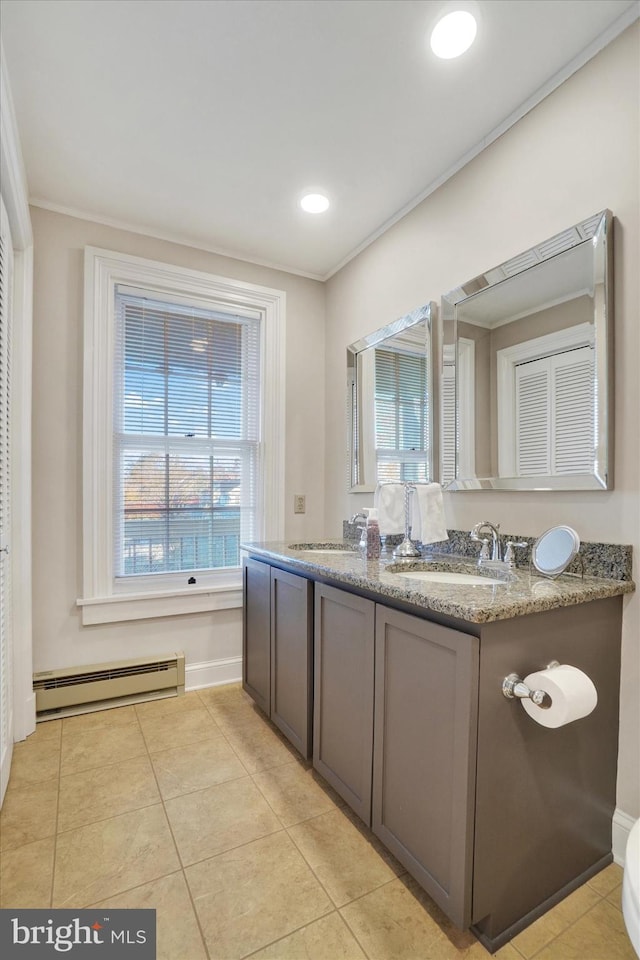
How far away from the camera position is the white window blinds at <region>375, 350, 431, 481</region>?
2261mm

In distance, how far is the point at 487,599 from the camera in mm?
1175

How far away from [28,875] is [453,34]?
9.36 feet

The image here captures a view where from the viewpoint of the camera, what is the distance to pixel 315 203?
2322 millimetres

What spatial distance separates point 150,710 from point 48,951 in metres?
1.31

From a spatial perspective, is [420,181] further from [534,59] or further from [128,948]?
[128,948]

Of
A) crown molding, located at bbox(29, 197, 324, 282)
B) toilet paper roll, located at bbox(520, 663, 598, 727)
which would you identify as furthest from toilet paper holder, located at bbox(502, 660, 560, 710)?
crown molding, located at bbox(29, 197, 324, 282)

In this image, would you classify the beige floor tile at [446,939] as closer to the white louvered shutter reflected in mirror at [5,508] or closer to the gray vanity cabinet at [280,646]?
the gray vanity cabinet at [280,646]

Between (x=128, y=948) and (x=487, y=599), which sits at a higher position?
(x=487, y=599)

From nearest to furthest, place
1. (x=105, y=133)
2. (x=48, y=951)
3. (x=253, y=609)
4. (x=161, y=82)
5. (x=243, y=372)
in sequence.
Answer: (x=48, y=951), (x=161, y=82), (x=105, y=133), (x=253, y=609), (x=243, y=372)

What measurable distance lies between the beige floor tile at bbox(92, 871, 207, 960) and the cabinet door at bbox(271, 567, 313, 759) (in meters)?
0.65

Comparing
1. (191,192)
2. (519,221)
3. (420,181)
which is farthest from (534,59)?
(191,192)

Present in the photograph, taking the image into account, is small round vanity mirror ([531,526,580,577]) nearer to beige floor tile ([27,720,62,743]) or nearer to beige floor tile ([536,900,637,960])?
beige floor tile ([536,900,637,960])

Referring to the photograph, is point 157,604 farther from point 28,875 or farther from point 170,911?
point 170,911

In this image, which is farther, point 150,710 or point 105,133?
point 150,710
